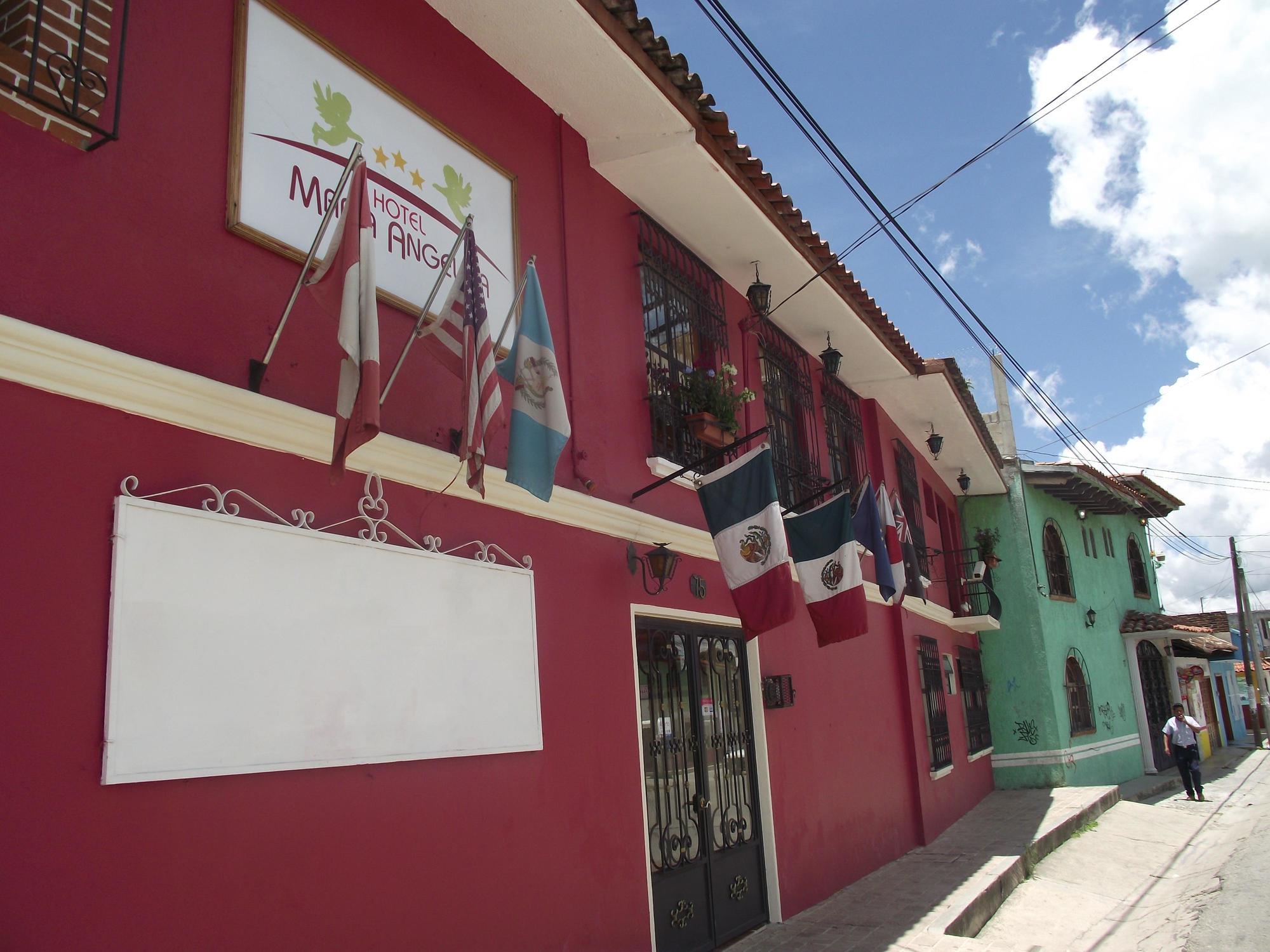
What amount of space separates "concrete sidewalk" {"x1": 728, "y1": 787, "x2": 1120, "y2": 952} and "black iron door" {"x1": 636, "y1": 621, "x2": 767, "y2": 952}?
0.43m

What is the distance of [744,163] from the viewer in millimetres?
7711

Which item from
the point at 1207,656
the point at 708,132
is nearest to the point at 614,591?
the point at 708,132

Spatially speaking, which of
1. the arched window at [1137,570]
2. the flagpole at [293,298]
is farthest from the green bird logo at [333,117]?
the arched window at [1137,570]

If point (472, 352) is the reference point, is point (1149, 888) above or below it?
below

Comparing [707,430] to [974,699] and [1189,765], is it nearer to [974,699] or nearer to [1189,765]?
[974,699]

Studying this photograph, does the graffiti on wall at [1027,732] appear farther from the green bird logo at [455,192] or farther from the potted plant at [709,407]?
the green bird logo at [455,192]

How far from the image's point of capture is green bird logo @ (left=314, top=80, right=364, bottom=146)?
15.7 feet

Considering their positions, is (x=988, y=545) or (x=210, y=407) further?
(x=988, y=545)

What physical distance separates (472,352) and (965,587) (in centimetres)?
1490

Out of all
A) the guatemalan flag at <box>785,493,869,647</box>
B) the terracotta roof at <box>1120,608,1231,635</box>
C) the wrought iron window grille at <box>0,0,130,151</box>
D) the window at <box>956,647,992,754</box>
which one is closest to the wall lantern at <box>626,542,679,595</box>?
the guatemalan flag at <box>785,493,869,647</box>

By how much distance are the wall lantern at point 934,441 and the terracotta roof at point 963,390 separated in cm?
54

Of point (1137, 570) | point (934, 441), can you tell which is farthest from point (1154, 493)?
point (934, 441)

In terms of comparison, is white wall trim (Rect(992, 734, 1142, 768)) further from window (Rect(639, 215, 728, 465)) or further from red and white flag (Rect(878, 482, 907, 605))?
window (Rect(639, 215, 728, 465))

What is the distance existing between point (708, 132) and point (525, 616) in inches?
156
